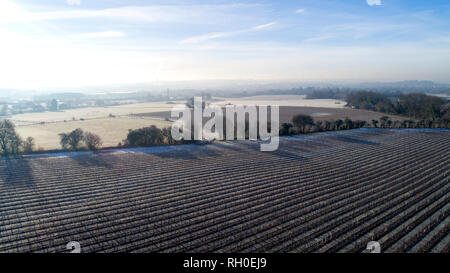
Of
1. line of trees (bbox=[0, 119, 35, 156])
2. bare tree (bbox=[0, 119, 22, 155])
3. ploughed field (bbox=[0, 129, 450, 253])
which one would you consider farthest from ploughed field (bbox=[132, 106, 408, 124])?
bare tree (bbox=[0, 119, 22, 155])

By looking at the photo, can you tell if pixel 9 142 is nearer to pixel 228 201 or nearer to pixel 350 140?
pixel 228 201

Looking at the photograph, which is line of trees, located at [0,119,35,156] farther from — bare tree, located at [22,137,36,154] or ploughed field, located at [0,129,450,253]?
ploughed field, located at [0,129,450,253]

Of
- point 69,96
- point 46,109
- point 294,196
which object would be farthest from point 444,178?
point 69,96

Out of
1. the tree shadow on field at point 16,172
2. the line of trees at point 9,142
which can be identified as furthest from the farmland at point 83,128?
the tree shadow on field at point 16,172
